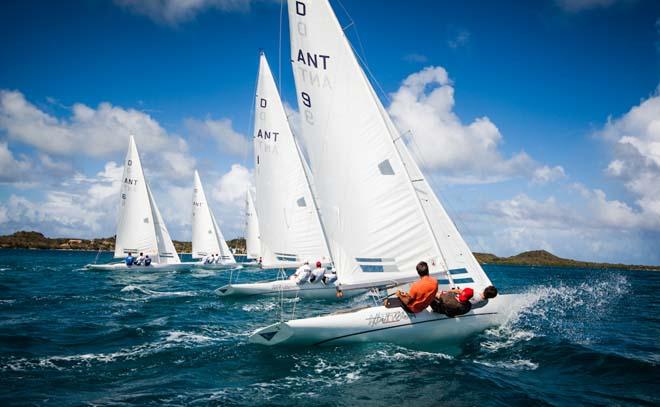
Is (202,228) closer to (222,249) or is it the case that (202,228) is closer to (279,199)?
(222,249)

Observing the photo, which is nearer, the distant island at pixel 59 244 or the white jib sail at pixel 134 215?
the white jib sail at pixel 134 215

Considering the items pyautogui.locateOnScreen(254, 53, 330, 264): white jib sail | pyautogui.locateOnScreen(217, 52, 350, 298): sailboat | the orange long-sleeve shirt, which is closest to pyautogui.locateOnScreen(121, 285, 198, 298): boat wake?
pyautogui.locateOnScreen(217, 52, 350, 298): sailboat

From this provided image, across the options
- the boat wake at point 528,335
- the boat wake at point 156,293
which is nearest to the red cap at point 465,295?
the boat wake at point 528,335

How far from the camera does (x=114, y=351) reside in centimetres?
1006

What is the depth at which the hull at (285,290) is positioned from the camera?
19.2 metres

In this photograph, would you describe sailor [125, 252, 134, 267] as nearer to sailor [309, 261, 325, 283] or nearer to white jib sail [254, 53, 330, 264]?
white jib sail [254, 53, 330, 264]

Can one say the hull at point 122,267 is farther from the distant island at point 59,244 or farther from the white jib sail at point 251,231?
the distant island at point 59,244

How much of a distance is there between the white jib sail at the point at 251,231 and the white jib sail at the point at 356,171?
30885 millimetres

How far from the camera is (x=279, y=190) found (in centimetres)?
2205

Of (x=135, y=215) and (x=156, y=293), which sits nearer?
(x=156, y=293)

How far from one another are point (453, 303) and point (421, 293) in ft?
2.63

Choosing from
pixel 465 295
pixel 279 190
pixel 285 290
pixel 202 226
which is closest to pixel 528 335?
pixel 465 295

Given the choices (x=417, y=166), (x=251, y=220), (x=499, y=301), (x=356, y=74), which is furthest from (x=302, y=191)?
(x=251, y=220)

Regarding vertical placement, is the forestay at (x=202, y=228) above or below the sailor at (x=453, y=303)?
above
